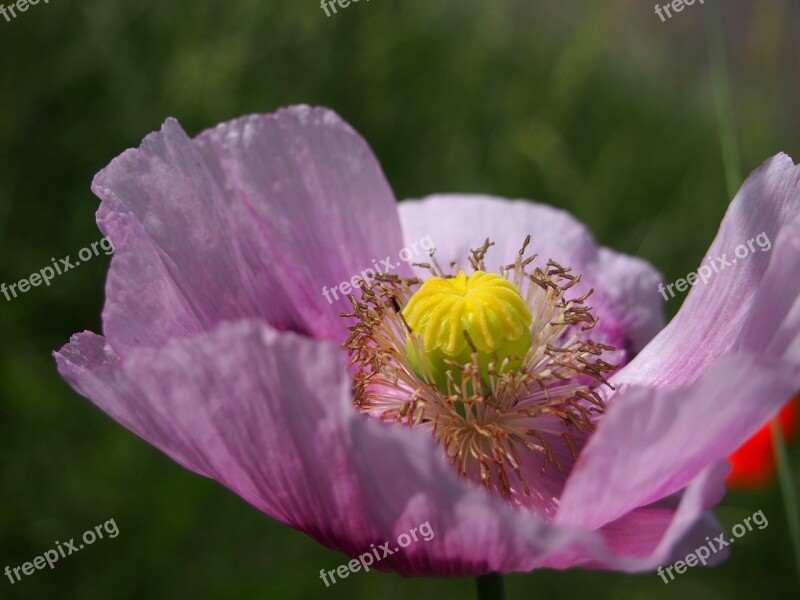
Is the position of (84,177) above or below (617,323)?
above

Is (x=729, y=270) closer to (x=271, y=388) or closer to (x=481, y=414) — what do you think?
(x=481, y=414)

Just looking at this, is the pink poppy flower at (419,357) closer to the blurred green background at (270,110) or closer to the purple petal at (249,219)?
the purple petal at (249,219)

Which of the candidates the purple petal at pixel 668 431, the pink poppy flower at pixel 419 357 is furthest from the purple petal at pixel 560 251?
the purple petal at pixel 668 431

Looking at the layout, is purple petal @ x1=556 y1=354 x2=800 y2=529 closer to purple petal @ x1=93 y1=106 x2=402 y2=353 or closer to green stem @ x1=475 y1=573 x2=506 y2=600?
green stem @ x1=475 y1=573 x2=506 y2=600

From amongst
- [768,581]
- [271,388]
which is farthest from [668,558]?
[768,581]

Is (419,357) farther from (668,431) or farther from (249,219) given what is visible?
(668,431)

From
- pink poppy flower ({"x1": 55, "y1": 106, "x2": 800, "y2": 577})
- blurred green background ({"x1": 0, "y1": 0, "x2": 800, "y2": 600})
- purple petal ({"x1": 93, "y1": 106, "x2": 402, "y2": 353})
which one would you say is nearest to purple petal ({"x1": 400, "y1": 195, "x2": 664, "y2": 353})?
pink poppy flower ({"x1": 55, "y1": 106, "x2": 800, "y2": 577})

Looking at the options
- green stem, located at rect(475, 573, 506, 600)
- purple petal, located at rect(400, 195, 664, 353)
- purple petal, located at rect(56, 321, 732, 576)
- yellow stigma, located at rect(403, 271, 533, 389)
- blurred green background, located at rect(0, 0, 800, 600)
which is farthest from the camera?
blurred green background, located at rect(0, 0, 800, 600)
